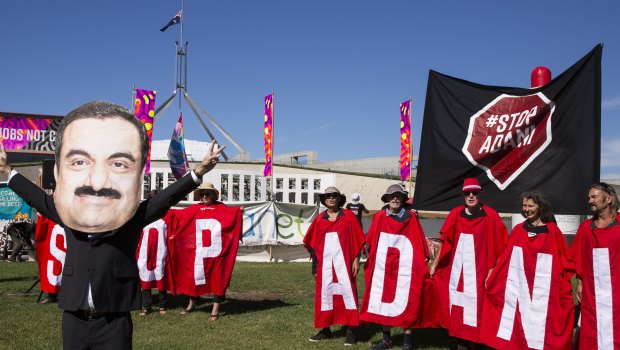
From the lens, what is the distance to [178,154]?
18.4 metres

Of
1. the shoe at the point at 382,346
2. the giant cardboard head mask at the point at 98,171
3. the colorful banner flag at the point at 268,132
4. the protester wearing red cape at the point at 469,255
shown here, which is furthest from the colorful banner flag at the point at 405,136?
the giant cardboard head mask at the point at 98,171

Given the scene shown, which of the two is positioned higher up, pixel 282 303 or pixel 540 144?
pixel 540 144

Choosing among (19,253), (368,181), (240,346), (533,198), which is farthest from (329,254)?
(368,181)

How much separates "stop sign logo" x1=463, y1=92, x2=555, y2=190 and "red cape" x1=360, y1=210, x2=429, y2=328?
1106 mm

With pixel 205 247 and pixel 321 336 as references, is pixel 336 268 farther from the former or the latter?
pixel 205 247

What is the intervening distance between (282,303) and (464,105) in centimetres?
508

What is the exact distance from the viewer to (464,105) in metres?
6.82

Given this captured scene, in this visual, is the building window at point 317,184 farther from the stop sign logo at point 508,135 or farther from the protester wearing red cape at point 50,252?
the stop sign logo at point 508,135

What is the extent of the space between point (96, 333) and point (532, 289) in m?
4.18

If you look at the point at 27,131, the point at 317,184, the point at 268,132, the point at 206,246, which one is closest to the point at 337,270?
the point at 206,246

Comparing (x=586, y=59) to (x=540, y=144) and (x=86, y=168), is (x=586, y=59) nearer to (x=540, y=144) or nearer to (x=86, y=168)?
(x=540, y=144)

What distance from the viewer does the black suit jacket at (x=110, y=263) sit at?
3531 mm

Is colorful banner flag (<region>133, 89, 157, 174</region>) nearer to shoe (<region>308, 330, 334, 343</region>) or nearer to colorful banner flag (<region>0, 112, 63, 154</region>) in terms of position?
shoe (<region>308, 330, 334, 343</region>)

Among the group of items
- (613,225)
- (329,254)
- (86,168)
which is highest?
(86,168)
